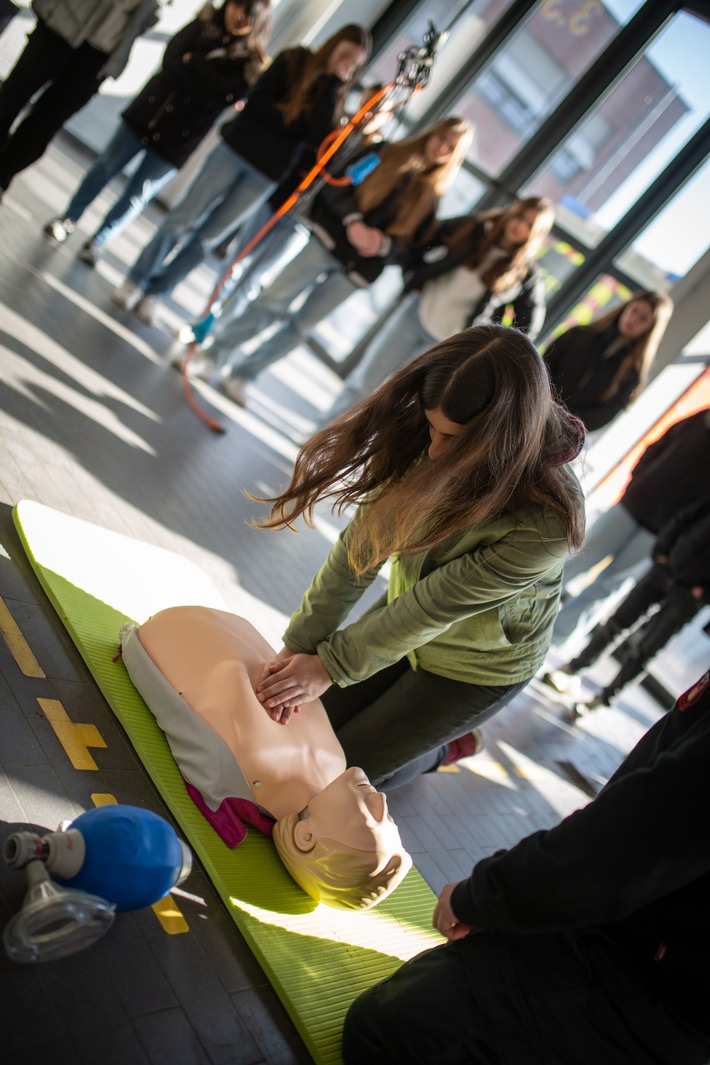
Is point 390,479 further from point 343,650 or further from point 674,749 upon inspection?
point 674,749

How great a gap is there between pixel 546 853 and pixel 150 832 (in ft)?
2.28

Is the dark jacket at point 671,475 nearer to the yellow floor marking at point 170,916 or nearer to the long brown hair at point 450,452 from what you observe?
the long brown hair at point 450,452

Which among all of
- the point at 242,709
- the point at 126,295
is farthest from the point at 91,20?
the point at 242,709

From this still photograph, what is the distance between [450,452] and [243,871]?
1061 millimetres

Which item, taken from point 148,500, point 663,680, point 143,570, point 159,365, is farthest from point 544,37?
point 143,570

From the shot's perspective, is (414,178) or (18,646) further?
(414,178)

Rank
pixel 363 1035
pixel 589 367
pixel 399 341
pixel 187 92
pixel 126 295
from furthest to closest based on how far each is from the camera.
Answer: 1. pixel 399 341
2. pixel 126 295
3. pixel 187 92
4. pixel 589 367
5. pixel 363 1035

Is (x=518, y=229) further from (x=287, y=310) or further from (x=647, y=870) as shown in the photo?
(x=647, y=870)

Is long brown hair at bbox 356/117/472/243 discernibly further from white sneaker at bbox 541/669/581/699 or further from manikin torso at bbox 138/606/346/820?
manikin torso at bbox 138/606/346/820

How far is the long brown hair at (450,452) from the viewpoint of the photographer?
1.91 m

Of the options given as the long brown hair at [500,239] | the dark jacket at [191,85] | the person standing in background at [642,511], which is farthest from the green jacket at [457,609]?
the dark jacket at [191,85]

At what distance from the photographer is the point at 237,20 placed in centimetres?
436

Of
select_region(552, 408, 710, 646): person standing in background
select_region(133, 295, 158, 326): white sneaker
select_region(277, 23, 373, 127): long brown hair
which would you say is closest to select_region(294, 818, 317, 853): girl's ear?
select_region(552, 408, 710, 646): person standing in background

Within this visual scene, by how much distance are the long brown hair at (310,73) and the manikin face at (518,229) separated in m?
1.09
